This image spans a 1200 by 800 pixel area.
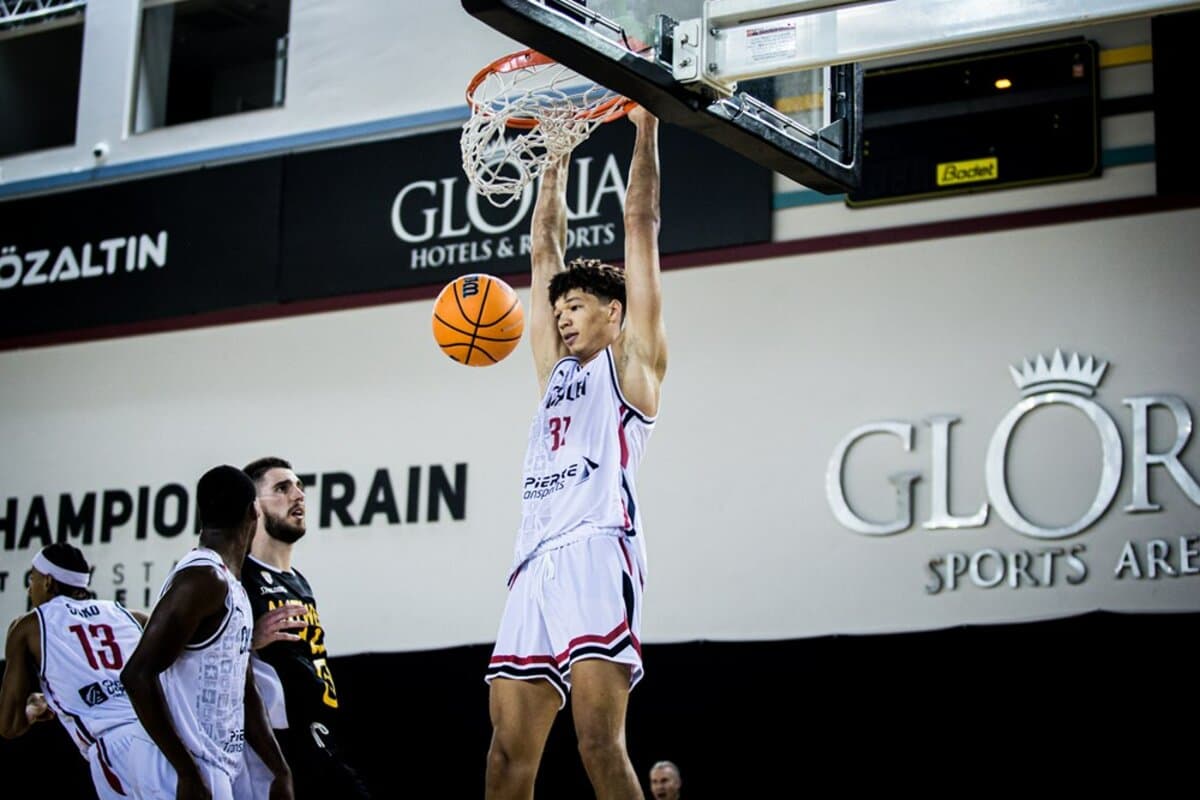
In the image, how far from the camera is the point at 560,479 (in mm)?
6219

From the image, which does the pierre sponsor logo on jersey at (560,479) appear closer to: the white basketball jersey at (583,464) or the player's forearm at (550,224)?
the white basketball jersey at (583,464)

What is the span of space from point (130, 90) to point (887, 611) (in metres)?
7.31

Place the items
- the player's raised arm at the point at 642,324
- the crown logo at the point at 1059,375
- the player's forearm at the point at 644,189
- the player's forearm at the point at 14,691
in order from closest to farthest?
the player's raised arm at the point at 642,324, the player's forearm at the point at 644,189, the player's forearm at the point at 14,691, the crown logo at the point at 1059,375

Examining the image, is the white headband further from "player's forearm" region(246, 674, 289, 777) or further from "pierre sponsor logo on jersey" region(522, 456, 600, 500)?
"pierre sponsor logo on jersey" region(522, 456, 600, 500)

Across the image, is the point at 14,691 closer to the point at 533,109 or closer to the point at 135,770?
the point at 135,770

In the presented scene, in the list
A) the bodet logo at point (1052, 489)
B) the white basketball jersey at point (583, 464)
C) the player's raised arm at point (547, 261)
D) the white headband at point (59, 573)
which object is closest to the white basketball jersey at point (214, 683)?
the white basketball jersey at point (583, 464)

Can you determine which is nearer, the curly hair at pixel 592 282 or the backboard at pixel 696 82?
the backboard at pixel 696 82

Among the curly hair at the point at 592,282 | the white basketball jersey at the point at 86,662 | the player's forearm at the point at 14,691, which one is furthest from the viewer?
the player's forearm at the point at 14,691

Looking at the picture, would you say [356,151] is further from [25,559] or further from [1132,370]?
[1132,370]

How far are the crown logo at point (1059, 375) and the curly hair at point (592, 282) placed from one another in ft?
14.3

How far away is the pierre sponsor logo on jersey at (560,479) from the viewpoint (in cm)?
619

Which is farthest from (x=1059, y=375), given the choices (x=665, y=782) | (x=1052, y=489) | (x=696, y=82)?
(x=696, y=82)

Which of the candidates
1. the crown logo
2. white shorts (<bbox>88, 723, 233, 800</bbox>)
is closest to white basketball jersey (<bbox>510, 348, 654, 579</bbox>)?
white shorts (<bbox>88, 723, 233, 800</bbox>)

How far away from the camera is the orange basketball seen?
7.49m
